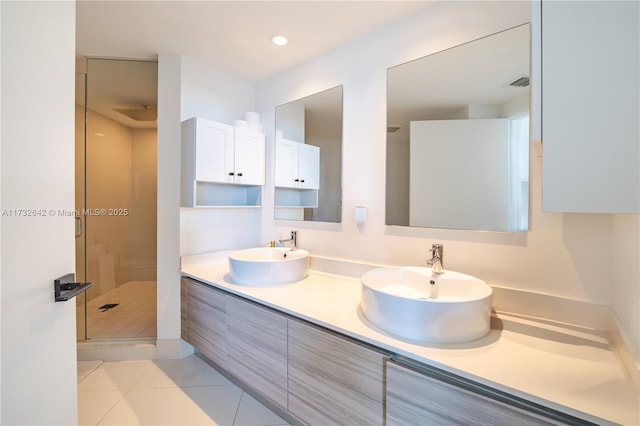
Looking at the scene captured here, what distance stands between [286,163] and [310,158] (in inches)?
9.9

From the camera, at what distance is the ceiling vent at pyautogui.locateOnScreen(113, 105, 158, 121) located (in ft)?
7.93

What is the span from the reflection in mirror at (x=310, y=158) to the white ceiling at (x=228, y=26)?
36 centimetres

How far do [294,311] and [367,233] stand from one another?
0.74 metres

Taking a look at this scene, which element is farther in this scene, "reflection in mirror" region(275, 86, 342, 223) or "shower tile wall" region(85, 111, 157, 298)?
"shower tile wall" region(85, 111, 157, 298)

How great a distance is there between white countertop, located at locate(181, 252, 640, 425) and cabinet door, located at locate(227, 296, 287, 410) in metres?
0.10

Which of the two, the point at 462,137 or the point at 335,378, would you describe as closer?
the point at 335,378

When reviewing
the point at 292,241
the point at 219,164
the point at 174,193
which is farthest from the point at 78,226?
the point at 292,241

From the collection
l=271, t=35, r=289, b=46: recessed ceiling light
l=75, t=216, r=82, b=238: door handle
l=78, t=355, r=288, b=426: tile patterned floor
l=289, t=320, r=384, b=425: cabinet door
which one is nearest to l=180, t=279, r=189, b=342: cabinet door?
l=78, t=355, r=288, b=426: tile patterned floor

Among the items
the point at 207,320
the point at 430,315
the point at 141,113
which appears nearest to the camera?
the point at 430,315

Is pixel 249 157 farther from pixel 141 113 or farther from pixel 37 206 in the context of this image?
pixel 37 206

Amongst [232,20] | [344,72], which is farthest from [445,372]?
[232,20]

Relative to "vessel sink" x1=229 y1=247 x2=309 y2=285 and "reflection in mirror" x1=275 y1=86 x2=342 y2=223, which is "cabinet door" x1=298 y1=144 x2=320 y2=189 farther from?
"vessel sink" x1=229 y1=247 x2=309 y2=285

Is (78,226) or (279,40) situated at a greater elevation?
(279,40)

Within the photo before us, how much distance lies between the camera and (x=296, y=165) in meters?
2.21
